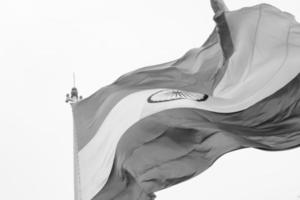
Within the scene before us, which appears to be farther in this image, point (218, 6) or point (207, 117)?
point (207, 117)

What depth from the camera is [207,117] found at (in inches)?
418

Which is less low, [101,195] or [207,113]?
[207,113]

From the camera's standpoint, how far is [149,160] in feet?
33.6

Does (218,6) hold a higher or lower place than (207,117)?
higher

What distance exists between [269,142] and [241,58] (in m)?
1.48

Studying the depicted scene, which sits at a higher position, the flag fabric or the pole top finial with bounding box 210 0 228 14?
the pole top finial with bounding box 210 0 228 14

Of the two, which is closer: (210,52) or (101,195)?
(101,195)

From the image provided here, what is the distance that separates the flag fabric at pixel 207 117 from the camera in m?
10.1

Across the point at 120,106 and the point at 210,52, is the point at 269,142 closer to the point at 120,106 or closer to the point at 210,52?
the point at 210,52

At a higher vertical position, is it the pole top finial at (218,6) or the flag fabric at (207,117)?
the pole top finial at (218,6)

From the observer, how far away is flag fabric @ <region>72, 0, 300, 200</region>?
33.0ft

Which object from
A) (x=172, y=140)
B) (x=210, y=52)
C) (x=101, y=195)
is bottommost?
(x=101, y=195)

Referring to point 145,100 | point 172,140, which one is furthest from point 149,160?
point 145,100

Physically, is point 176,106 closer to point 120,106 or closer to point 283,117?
point 120,106
